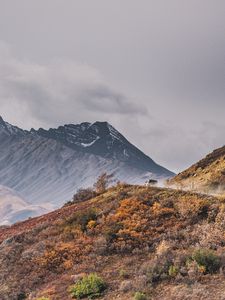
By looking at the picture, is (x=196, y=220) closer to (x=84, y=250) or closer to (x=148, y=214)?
(x=148, y=214)

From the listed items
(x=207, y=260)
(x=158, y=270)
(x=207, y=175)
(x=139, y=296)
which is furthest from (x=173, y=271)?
(x=207, y=175)

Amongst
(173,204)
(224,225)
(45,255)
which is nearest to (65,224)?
(45,255)

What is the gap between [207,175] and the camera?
1832 inches

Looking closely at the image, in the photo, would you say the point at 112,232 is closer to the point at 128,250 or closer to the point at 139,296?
the point at 128,250

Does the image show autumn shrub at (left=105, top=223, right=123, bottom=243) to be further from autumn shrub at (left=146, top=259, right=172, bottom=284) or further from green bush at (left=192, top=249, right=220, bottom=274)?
green bush at (left=192, top=249, right=220, bottom=274)

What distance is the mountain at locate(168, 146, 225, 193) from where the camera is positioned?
136 feet

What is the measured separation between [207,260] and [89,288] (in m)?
5.72

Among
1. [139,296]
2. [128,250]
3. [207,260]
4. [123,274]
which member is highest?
[128,250]

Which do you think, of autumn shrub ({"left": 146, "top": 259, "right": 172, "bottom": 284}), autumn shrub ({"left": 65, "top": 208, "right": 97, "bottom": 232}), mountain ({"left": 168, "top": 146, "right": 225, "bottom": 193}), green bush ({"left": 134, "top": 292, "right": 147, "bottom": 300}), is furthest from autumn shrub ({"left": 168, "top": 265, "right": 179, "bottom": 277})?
mountain ({"left": 168, "top": 146, "right": 225, "bottom": 193})

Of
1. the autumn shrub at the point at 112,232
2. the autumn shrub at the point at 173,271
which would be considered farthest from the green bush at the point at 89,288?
the autumn shrub at the point at 112,232

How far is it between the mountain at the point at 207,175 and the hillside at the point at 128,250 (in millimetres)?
5977

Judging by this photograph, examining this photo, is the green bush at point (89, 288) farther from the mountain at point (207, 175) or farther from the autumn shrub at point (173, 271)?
the mountain at point (207, 175)

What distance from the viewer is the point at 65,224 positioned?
35.0m

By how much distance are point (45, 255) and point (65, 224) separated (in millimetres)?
5665
